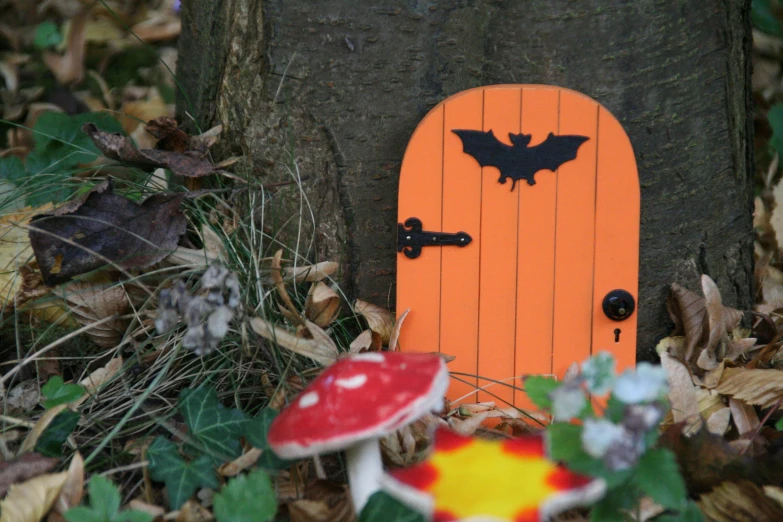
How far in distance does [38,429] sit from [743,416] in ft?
A: 5.40

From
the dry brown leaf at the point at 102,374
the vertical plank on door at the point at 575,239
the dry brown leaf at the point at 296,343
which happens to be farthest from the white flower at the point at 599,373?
the dry brown leaf at the point at 102,374

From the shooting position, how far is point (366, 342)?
183 cm

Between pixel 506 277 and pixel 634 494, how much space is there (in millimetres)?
873

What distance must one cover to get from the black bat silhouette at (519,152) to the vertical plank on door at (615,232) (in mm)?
83

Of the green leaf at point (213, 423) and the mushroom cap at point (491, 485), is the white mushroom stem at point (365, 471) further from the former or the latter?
the green leaf at point (213, 423)

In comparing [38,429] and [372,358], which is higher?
[372,358]

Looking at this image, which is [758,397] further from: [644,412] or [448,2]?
[448,2]

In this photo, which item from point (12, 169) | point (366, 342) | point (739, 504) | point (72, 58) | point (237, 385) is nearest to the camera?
point (739, 504)

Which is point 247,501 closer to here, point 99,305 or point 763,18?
point 99,305

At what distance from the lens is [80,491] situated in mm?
1431

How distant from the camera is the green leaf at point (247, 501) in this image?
121cm

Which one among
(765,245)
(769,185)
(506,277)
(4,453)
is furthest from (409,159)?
(769,185)

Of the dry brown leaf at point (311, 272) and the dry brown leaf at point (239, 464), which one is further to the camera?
the dry brown leaf at point (311, 272)

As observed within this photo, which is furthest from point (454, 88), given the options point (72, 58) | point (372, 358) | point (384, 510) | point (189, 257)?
point (72, 58)
